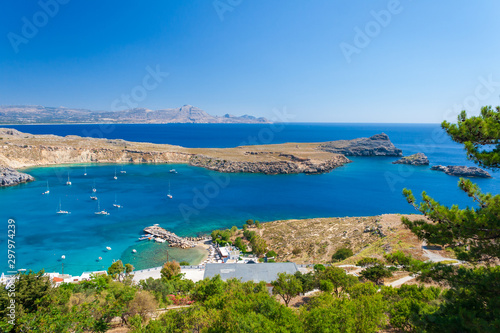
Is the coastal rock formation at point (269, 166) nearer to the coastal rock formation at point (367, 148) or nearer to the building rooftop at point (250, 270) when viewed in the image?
the coastal rock formation at point (367, 148)

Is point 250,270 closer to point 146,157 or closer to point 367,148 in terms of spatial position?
point 146,157

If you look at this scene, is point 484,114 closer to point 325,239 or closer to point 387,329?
point 387,329

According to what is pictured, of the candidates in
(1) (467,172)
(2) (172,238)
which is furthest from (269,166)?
(1) (467,172)

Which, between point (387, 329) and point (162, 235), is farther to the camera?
point (162, 235)

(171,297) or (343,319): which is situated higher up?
(343,319)

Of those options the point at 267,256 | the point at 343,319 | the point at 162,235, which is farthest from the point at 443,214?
the point at 162,235
